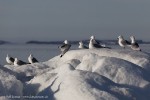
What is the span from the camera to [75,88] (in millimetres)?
10203

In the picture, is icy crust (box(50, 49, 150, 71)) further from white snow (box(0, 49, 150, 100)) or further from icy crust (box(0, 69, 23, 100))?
icy crust (box(0, 69, 23, 100))

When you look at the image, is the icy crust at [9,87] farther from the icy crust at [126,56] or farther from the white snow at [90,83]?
the icy crust at [126,56]

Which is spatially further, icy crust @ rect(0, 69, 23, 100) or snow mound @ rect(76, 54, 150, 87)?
snow mound @ rect(76, 54, 150, 87)

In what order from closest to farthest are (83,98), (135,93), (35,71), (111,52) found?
(83,98) < (135,93) < (35,71) < (111,52)

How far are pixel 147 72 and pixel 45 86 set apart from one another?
259 cm

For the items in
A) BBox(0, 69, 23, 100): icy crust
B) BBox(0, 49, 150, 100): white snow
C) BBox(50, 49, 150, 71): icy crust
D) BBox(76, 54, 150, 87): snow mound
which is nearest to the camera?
BBox(0, 49, 150, 100): white snow

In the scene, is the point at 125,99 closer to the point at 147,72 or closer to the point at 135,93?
the point at 135,93

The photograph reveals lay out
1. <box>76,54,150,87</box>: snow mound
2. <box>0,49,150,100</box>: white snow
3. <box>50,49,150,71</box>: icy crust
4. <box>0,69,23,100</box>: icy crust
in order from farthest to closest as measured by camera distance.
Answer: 1. <box>50,49,150,71</box>: icy crust
2. <box>76,54,150,87</box>: snow mound
3. <box>0,69,23,100</box>: icy crust
4. <box>0,49,150,100</box>: white snow

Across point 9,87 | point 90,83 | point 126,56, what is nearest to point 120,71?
point 90,83

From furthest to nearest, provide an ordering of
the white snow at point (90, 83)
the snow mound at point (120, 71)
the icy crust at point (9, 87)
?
the snow mound at point (120, 71)
the icy crust at point (9, 87)
the white snow at point (90, 83)

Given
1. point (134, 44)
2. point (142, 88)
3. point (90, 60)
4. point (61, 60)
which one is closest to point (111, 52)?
point (61, 60)

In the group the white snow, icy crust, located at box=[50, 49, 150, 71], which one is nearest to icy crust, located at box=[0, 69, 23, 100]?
the white snow

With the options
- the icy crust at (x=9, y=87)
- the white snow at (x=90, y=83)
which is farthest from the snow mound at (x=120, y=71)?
the icy crust at (x=9, y=87)

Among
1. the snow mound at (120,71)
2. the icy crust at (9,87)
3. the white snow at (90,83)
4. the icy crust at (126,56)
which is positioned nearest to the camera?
the white snow at (90,83)
